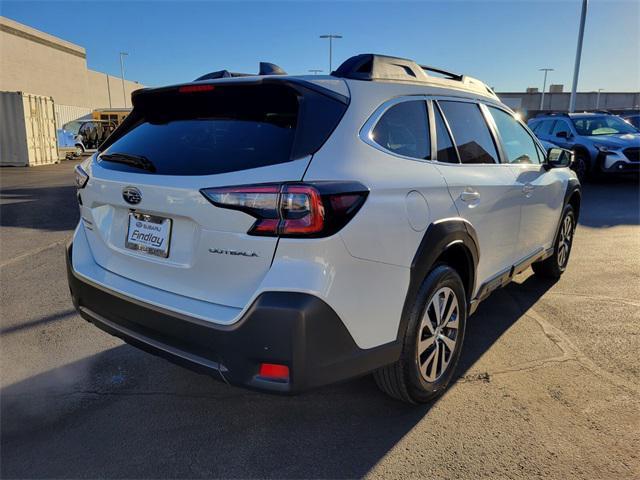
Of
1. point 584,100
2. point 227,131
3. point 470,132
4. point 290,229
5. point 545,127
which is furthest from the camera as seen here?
point 584,100

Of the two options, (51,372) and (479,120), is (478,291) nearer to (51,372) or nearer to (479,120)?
(479,120)

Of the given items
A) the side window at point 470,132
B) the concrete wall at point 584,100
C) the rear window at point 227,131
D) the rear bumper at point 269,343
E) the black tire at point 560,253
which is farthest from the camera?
the concrete wall at point 584,100

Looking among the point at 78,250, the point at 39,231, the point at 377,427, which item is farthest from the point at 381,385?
the point at 39,231

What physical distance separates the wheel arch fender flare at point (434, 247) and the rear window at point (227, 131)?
79cm

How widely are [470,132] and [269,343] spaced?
85.4 inches

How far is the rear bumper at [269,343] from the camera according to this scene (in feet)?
6.58

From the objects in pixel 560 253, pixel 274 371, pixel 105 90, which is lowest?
pixel 560 253

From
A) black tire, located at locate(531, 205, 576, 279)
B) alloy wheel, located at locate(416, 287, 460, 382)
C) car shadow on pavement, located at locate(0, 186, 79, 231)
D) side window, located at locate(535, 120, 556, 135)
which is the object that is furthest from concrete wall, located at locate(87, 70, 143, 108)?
alloy wheel, located at locate(416, 287, 460, 382)

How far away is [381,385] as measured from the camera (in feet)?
9.04

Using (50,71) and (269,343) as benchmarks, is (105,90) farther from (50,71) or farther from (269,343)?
(269,343)

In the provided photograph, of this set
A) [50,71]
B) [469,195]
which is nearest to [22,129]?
[469,195]

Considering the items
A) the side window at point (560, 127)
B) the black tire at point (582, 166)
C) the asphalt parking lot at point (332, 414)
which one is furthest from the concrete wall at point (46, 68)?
the asphalt parking lot at point (332, 414)

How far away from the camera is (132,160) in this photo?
2578 mm

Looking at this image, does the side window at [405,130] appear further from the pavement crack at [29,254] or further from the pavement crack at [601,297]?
the pavement crack at [29,254]
